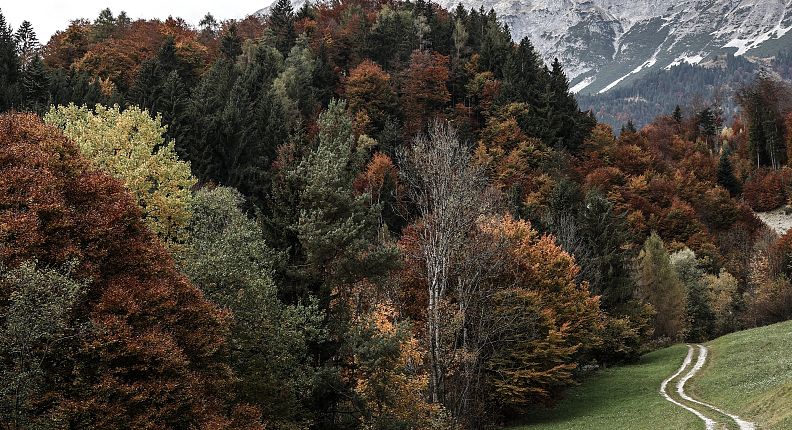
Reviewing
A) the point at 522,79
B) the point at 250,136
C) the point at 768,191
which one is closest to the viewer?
the point at 250,136

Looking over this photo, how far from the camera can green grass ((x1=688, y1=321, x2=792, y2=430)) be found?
23.5m

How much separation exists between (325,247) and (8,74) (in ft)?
194

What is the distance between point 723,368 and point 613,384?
297 inches

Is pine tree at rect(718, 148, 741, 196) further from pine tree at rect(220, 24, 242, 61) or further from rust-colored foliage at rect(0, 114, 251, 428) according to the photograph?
rust-colored foliage at rect(0, 114, 251, 428)

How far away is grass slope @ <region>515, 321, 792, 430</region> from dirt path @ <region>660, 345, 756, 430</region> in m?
0.38

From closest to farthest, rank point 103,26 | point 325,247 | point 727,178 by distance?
point 325,247
point 103,26
point 727,178

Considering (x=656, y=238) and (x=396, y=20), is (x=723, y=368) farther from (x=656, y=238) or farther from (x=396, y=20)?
(x=396, y=20)

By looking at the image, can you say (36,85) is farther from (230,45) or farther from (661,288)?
(661,288)

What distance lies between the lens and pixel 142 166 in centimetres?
3172

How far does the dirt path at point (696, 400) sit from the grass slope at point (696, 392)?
1.26 feet

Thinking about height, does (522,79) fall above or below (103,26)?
below

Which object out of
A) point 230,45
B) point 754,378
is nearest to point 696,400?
point 754,378

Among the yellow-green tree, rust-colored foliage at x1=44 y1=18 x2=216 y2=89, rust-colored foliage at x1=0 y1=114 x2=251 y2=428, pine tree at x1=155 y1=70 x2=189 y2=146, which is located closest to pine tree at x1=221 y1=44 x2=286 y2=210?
pine tree at x1=155 y1=70 x2=189 y2=146

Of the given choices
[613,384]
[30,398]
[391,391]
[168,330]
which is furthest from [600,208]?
[30,398]
